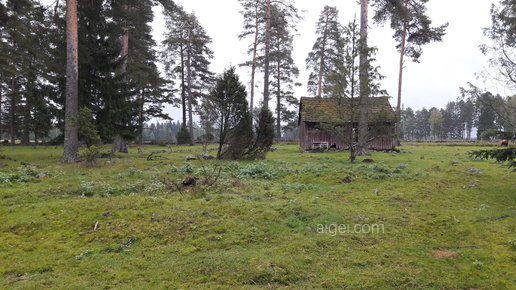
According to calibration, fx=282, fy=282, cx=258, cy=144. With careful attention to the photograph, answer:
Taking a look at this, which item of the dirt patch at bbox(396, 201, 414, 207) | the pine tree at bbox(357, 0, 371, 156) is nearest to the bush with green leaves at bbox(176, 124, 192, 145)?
the pine tree at bbox(357, 0, 371, 156)

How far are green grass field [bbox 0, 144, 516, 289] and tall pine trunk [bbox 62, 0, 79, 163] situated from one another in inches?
192

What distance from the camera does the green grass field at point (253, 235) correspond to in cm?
400

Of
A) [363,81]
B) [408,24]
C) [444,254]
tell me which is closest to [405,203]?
[444,254]

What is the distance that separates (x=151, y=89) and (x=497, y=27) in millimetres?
35522

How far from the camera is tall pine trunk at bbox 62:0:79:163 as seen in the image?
1400 cm

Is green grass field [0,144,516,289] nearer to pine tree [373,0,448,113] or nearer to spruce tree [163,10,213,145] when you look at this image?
pine tree [373,0,448,113]

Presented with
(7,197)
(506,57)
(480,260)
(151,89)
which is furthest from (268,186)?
(151,89)

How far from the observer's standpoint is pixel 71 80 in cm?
1423

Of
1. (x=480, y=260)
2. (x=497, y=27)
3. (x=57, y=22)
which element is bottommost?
(x=480, y=260)

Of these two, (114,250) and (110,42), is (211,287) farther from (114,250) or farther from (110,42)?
(110,42)

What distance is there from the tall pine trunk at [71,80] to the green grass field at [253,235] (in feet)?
16.0

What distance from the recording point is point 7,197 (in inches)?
297

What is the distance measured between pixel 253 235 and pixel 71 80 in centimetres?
1373

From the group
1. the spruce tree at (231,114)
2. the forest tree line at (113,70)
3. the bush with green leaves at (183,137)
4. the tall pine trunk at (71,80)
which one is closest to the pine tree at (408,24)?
the forest tree line at (113,70)
